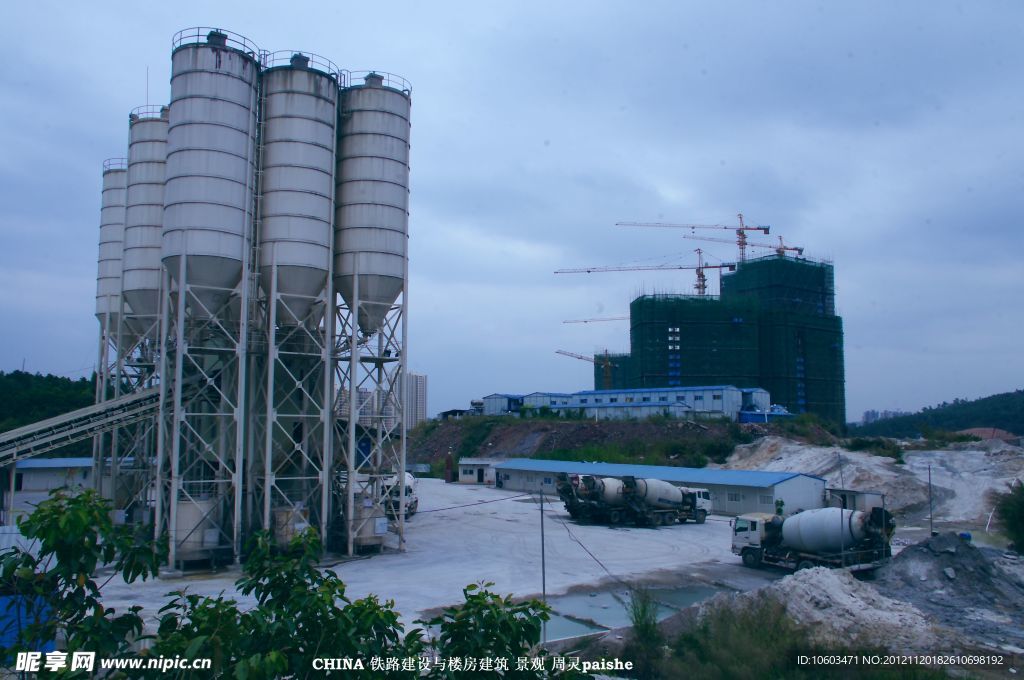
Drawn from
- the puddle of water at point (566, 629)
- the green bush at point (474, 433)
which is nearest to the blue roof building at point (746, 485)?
the puddle of water at point (566, 629)

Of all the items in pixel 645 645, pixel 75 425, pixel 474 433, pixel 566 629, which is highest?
pixel 75 425

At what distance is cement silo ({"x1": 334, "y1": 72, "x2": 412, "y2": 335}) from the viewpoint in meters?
30.3

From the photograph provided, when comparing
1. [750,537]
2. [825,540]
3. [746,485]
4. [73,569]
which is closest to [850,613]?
[825,540]

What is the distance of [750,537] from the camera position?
2786cm

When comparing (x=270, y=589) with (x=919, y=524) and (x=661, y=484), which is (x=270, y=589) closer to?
(x=661, y=484)

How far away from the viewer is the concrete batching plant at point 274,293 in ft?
88.9

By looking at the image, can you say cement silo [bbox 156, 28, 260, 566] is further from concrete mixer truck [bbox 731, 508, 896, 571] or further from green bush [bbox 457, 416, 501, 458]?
green bush [bbox 457, 416, 501, 458]

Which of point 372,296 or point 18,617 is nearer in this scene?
point 18,617

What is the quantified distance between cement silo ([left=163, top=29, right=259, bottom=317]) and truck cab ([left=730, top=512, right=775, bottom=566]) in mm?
21907

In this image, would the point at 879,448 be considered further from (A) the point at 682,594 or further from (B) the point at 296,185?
(B) the point at 296,185

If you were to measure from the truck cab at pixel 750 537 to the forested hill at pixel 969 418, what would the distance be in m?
121

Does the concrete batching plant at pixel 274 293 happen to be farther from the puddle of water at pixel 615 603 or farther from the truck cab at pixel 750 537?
the truck cab at pixel 750 537

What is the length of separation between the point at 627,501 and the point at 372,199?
2059 centimetres

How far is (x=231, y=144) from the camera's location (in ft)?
91.5
